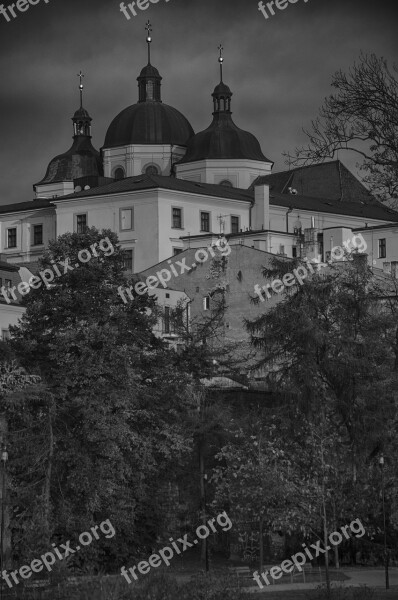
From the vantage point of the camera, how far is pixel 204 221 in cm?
10506

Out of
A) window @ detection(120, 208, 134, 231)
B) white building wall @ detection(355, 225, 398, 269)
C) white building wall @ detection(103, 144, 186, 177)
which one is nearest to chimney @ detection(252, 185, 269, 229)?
white building wall @ detection(355, 225, 398, 269)

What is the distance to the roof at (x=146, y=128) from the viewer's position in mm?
120688

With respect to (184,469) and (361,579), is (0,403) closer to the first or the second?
(184,469)

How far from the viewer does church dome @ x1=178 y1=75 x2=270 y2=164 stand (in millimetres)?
118750

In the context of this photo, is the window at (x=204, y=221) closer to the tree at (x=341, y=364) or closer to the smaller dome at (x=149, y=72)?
the smaller dome at (x=149, y=72)

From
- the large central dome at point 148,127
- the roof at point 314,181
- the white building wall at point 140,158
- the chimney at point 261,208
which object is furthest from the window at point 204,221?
the large central dome at point 148,127

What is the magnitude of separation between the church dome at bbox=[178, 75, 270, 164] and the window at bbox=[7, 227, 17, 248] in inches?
605

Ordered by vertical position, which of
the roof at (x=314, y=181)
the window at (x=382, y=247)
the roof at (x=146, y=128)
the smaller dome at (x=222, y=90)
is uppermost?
the smaller dome at (x=222, y=90)

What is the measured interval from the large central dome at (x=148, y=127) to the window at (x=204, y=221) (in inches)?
669

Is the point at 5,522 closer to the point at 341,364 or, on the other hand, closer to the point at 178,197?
the point at 341,364

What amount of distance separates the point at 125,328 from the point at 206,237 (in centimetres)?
5083

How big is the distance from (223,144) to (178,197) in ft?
55.8

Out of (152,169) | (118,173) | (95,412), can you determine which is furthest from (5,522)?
(118,173)

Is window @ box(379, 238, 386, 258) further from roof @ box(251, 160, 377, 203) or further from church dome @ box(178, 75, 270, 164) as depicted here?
church dome @ box(178, 75, 270, 164)
